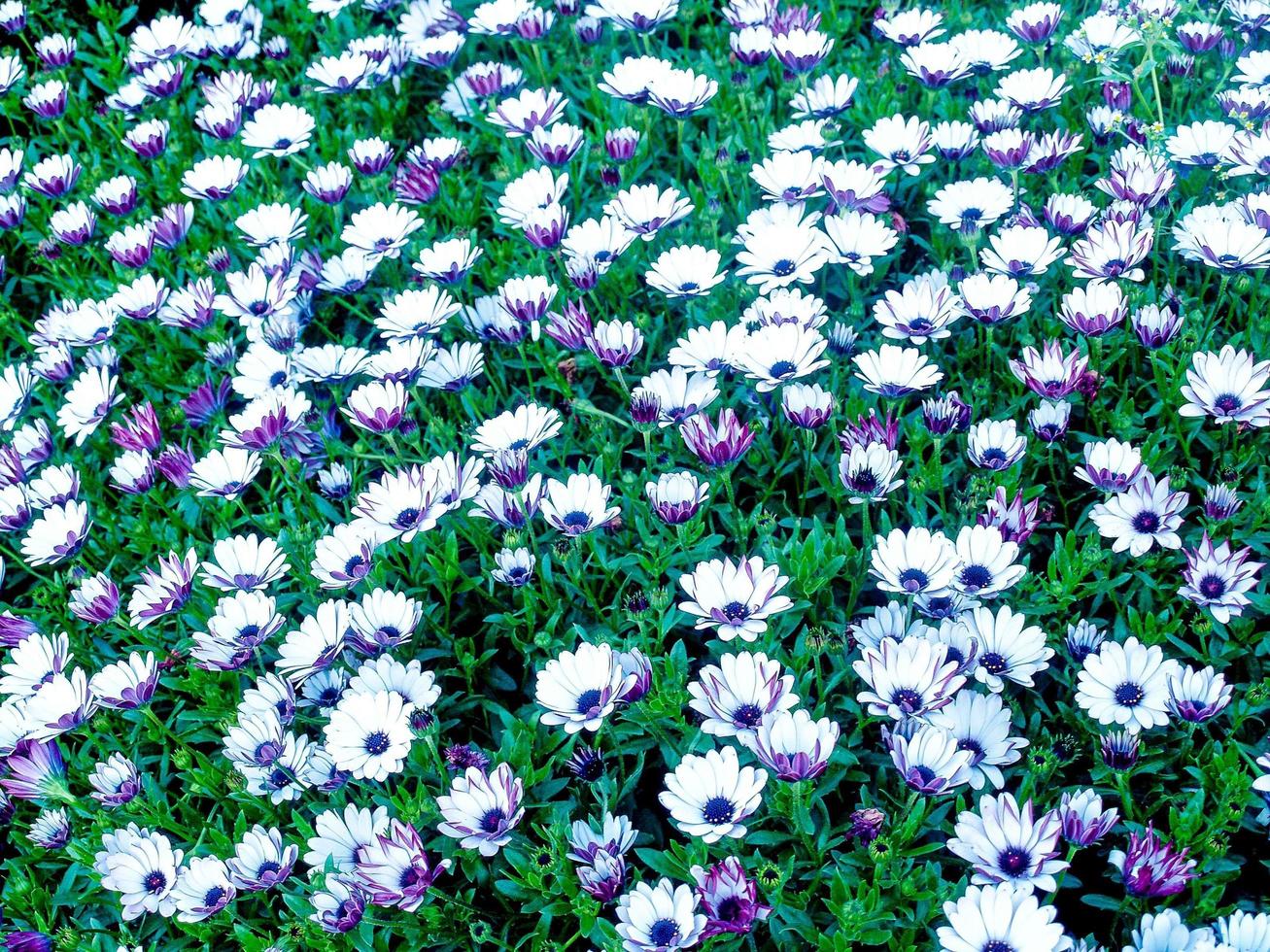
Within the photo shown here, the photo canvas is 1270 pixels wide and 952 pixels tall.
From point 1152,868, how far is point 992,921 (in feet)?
1.10

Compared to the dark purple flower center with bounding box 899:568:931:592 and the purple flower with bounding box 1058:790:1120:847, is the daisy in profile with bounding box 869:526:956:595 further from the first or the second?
the purple flower with bounding box 1058:790:1120:847

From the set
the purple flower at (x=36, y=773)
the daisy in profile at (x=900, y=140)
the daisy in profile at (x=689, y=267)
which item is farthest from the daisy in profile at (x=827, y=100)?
the purple flower at (x=36, y=773)

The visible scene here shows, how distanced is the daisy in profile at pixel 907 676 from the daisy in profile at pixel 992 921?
14.1 inches

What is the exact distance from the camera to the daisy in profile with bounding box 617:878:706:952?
2.26m

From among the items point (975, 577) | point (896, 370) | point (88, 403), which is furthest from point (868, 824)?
point (88, 403)

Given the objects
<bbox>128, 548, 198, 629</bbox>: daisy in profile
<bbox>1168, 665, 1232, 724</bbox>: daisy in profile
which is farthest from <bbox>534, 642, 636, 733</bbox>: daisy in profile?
<bbox>1168, 665, 1232, 724</bbox>: daisy in profile

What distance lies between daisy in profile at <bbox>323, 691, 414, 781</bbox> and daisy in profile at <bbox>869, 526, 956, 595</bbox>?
3.66 feet

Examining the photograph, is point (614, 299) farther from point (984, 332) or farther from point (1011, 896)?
point (1011, 896)

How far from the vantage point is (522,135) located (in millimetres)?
4281

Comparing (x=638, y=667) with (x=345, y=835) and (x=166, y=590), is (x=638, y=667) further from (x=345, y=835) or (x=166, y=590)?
(x=166, y=590)

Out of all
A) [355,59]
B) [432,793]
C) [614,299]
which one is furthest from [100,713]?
[355,59]

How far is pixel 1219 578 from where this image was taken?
8.75 feet

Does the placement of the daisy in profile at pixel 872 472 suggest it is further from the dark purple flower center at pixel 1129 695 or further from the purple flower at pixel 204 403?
the purple flower at pixel 204 403

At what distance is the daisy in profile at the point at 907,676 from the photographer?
7.72 ft
